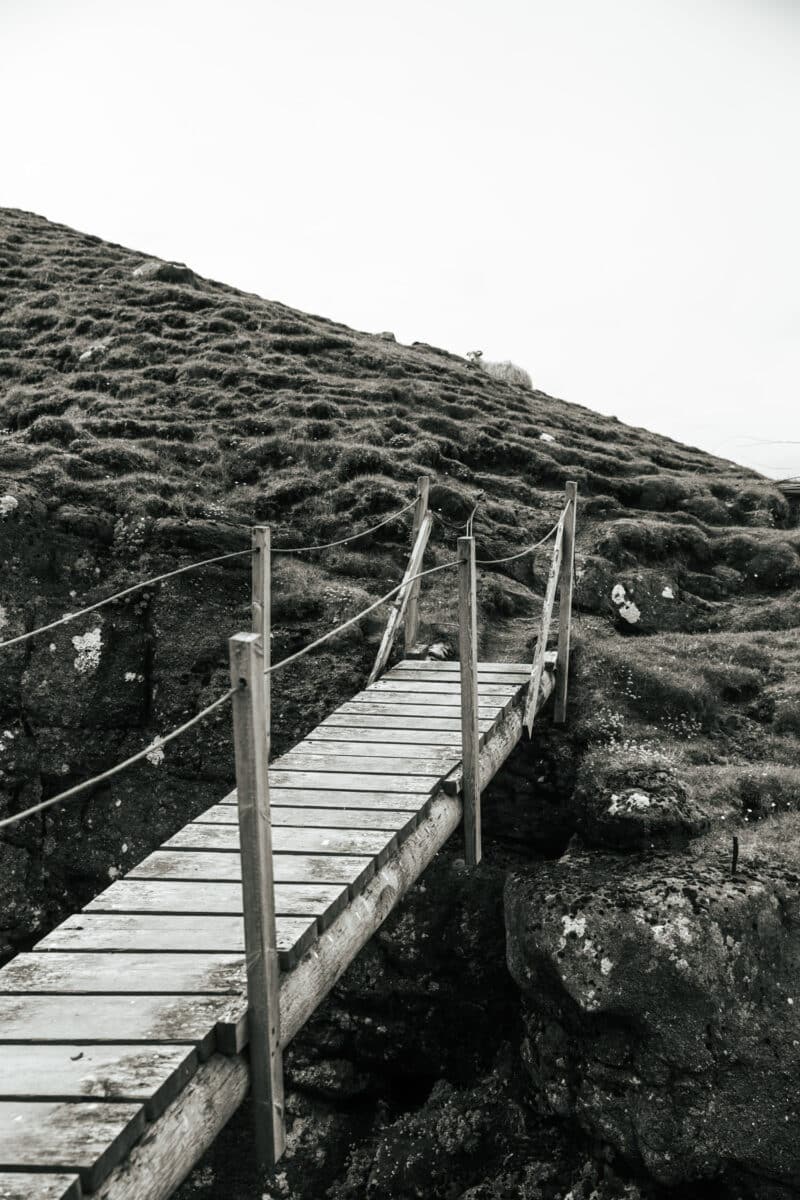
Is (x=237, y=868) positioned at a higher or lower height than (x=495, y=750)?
higher

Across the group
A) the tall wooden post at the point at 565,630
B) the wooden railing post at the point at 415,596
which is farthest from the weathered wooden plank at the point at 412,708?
the wooden railing post at the point at 415,596

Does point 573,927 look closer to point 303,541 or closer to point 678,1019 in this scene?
point 678,1019

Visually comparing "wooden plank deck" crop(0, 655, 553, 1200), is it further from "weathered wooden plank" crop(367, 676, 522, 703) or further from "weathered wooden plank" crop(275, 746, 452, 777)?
"weathered wooden plank" crop(367, 676, 522, 703)

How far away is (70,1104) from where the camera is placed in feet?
9.87

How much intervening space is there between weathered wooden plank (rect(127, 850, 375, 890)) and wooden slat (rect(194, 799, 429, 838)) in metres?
0.41

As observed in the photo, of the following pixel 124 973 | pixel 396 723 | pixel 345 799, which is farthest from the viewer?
pixel 396 723

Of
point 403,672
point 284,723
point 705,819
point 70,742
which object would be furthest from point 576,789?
point 70,742

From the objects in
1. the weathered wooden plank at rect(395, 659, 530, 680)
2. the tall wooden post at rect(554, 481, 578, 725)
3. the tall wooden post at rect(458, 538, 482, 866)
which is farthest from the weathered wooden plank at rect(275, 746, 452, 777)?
the tall wooden post at rect(554, 481, 578, 725)

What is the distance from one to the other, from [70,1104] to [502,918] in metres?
5.14

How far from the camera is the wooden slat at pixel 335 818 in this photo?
5.23 m

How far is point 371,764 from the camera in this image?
630cm

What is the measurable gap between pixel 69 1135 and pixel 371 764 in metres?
3.57

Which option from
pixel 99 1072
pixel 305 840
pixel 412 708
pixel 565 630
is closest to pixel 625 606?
pixel 565 630

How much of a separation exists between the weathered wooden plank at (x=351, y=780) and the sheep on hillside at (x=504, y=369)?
850 inches
